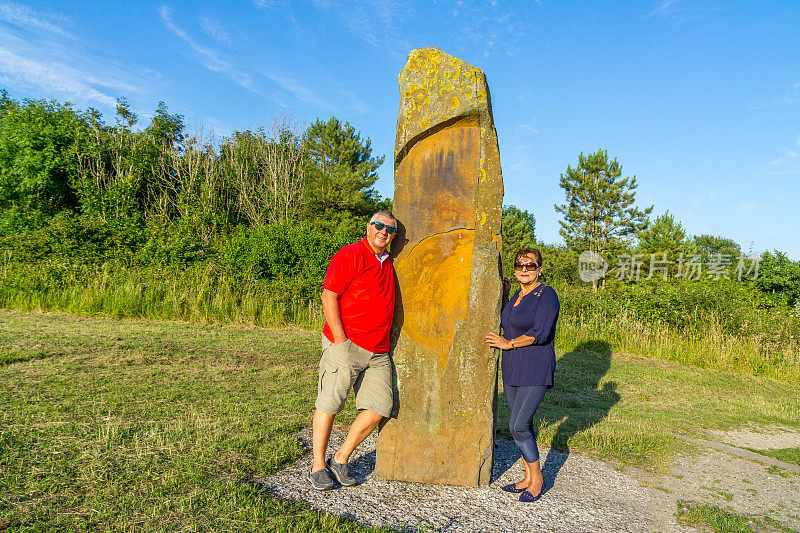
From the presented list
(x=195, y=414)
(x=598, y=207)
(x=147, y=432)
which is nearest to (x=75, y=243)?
(x=195, y=414)

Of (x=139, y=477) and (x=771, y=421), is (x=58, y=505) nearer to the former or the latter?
(x=139, y=477)

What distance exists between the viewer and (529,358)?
137 inches

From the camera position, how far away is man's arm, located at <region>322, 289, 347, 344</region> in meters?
3.34

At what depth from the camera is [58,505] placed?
2836 mm

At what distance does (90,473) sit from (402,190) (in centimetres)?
300

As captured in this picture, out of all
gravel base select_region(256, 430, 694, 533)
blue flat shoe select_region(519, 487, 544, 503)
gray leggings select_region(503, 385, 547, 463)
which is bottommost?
gravel base select_region(256, 430, 694, 533)

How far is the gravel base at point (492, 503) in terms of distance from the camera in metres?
3.12

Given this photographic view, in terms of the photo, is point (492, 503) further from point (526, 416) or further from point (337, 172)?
point (337, 172)

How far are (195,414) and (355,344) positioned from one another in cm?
220

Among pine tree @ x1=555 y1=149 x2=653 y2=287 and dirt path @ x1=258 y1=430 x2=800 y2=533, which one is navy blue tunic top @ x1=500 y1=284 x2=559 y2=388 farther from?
pine tree @ x1=555 y1=149 x2=653 y2=287

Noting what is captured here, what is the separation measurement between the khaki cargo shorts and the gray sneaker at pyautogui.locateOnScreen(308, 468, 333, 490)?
1.33 feet

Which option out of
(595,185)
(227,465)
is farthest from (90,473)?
(595,185)

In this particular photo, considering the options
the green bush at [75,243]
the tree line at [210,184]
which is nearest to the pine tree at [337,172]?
the tree line at [210,184]

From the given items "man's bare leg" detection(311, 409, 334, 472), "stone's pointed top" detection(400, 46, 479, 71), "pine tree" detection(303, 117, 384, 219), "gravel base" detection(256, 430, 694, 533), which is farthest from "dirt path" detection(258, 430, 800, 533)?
"pine tree" detection(303, 117, 384, 219)
